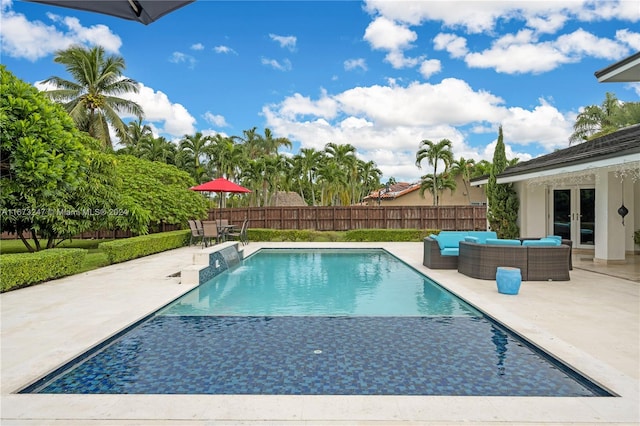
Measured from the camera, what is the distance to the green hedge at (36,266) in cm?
780

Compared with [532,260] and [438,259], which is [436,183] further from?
[532,260]

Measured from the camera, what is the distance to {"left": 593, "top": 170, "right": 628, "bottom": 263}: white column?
34.8 ft

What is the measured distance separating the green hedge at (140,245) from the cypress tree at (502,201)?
12170 millimetres

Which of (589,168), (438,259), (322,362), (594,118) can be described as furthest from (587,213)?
(594,118)

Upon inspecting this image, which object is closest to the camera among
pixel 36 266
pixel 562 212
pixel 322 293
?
pixel 322 293

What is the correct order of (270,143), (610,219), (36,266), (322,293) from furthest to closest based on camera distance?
(270,143) → (610,219) → (36,266) → (322,293)

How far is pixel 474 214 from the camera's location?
21484mm

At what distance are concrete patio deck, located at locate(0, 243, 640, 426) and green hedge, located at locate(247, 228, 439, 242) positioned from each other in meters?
11.9

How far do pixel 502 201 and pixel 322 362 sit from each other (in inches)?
474

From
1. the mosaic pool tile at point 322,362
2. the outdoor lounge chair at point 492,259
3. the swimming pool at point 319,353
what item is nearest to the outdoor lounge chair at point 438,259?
the outdoor lounge chair at point 492,259

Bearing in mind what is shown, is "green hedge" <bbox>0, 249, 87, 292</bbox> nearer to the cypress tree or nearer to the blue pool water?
the blue pool water

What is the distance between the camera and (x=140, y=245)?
548 inches

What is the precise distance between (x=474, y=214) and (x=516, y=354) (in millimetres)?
17984

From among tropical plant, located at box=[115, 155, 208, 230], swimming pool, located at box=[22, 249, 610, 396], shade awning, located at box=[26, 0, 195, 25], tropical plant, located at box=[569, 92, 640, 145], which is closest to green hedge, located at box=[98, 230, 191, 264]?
tropical plant, located at box=[115, 155, 208, 230]
